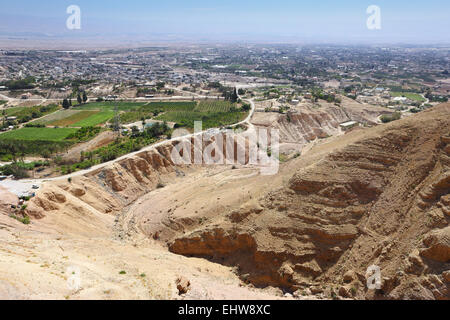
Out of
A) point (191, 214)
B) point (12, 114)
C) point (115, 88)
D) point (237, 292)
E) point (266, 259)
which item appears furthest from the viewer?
point (115, 88)

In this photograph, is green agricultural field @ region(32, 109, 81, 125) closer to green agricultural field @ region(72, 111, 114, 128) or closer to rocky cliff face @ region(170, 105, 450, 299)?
green agricultural field @ region(72, 111, 114, 128)

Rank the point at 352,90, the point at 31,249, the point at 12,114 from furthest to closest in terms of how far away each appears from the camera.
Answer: the point at 352,90 → the point at 12,114 → the point at 31,249

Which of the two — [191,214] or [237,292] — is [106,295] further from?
[191,214]

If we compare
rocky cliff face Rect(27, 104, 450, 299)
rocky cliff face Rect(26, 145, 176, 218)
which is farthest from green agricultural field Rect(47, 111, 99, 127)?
rocky cliff face Rect(27, 104, 450, 299)

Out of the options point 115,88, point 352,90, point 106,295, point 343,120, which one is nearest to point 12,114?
point 115,88

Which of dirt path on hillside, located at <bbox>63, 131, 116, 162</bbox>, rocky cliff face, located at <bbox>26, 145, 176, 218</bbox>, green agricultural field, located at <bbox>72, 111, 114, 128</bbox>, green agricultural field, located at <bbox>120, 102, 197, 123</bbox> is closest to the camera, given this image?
rocky cliff face, located at <bbox>26, 145, 176, 218</bbox>

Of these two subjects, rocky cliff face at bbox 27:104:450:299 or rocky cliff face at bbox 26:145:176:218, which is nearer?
rocky cliff face at bbox 27:104:450:299

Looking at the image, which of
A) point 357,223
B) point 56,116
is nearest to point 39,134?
point 56,116

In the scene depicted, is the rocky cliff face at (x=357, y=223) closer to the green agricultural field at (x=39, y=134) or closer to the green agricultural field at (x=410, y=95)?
the green agricultural field at (x=39, y=134)
